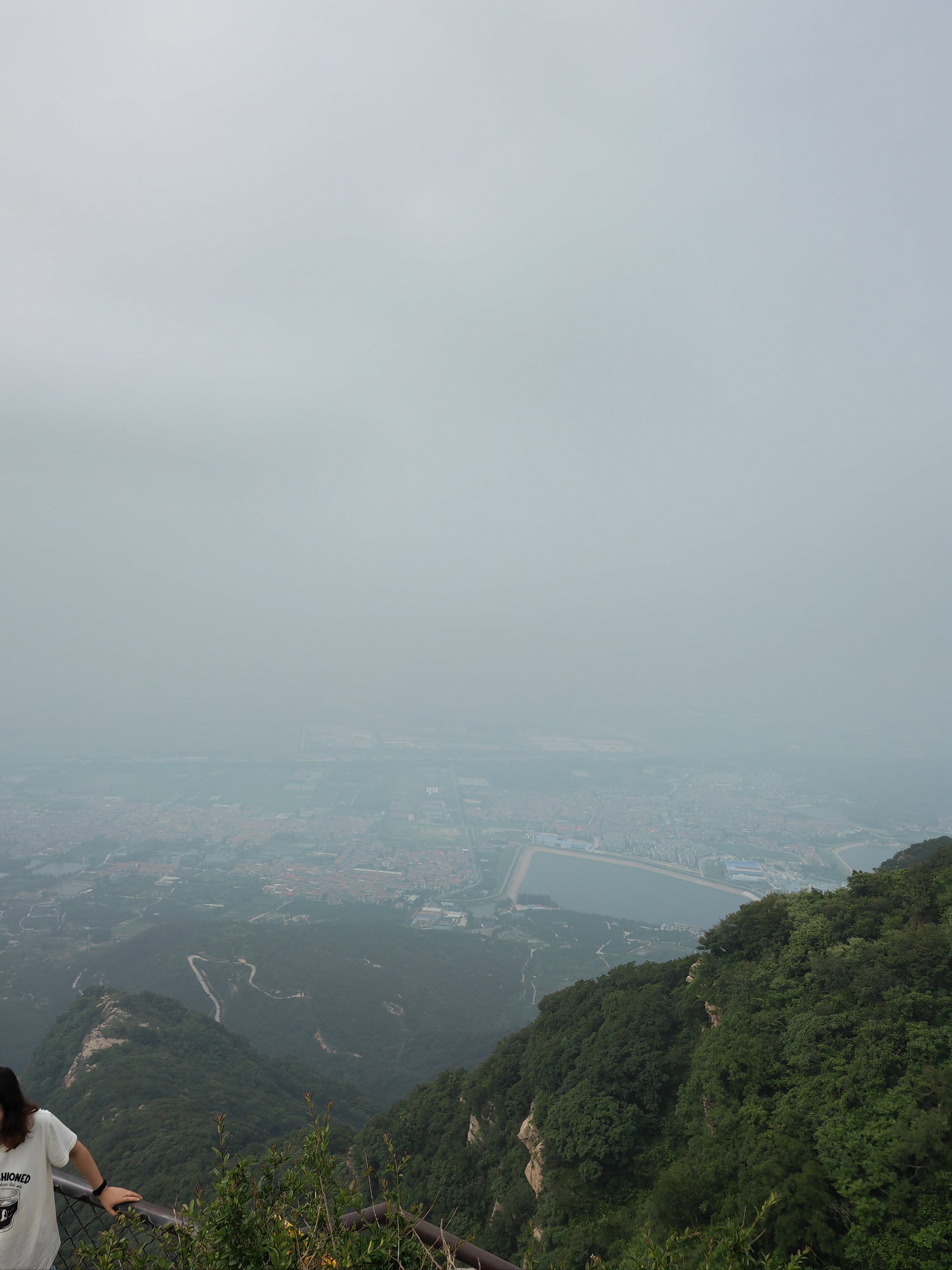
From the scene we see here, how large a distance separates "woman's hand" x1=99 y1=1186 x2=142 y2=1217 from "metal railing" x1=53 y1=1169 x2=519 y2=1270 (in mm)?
38

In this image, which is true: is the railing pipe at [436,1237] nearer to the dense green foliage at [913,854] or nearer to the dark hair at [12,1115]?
the dark hair at [12,1115]

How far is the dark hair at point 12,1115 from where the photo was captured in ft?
8.87

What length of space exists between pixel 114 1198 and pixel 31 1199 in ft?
1.18

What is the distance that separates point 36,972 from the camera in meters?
44.2

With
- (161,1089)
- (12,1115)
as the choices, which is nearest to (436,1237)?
(12,1115)

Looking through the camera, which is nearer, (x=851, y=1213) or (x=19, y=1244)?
(x=19, y=1244)

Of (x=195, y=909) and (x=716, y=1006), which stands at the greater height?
(x=716, y=1006)

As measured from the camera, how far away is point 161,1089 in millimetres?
22016

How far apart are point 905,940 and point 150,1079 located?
26282 mm

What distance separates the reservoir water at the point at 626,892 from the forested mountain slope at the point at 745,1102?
2245 inches

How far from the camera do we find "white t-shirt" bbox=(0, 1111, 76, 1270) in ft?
8.88

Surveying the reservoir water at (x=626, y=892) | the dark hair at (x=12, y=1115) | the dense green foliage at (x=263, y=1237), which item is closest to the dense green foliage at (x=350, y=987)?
the reservoir water at (x=626, y=892)

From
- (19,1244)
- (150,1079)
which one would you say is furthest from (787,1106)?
(150,1079)

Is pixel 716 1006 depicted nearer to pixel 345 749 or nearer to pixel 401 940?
pixel 401 940
